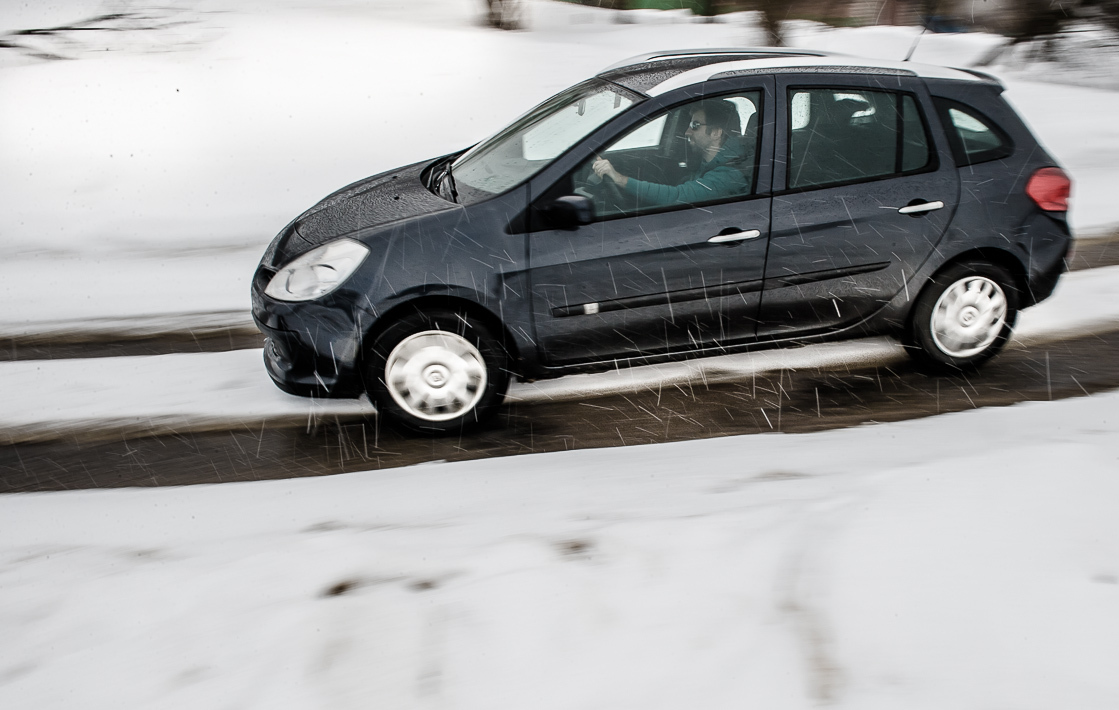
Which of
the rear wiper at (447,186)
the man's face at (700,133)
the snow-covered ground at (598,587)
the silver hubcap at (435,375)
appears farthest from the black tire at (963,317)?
the rear wiper at (447,186)

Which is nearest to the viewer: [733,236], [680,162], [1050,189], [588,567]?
[588,567]

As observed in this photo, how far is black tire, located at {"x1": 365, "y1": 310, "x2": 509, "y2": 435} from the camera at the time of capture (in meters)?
4.14

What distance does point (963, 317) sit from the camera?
4754 millimetres

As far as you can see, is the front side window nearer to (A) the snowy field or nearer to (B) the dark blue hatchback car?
(B) the dark blue hatchback car

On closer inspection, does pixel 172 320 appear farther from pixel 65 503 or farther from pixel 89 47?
pixel 89 47

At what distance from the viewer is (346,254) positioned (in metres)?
4.13

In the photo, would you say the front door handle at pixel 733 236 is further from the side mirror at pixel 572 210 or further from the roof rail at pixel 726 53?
the roof rail at pixel 726 53

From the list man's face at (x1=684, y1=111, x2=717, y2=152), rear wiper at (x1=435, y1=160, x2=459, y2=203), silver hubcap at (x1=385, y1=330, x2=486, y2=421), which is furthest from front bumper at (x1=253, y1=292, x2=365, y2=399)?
man's face at (x1=684, y1=111, x2=717, y2=152)

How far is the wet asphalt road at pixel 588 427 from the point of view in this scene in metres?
4.21

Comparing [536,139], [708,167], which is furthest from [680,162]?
[536,139]

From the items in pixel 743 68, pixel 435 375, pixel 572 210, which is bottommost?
pixel 435 375

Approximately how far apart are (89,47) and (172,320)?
7.12 m

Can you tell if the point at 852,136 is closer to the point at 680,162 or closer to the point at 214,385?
the point at 680,162

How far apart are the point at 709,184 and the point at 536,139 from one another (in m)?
0.97
